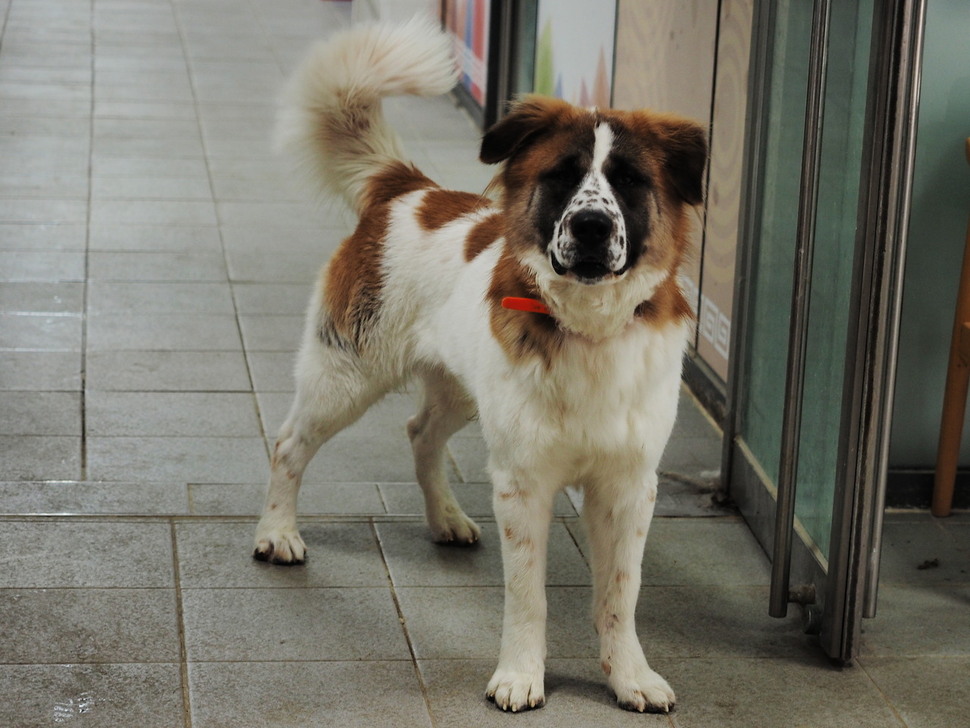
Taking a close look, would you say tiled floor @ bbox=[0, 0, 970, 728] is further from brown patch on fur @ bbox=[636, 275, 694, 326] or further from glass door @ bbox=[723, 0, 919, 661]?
brown patch on fur @ bbox=[636, 275, 694, 326]

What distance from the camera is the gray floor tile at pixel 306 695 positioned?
10.2 feet

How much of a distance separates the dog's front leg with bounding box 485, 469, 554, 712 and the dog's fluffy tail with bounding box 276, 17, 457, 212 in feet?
4.07

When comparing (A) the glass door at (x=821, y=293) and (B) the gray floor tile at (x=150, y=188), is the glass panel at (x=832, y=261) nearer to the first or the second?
(A) the glass door at (x=821, y=293)

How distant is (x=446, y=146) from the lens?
9.34 metres

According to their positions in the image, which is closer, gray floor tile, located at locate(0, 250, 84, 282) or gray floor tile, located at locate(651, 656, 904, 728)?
gray floor tile, located at locate(651, 656, 904, 728)

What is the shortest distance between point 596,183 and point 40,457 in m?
2.50

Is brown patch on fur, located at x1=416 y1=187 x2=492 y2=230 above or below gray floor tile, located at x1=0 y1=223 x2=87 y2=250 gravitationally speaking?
above

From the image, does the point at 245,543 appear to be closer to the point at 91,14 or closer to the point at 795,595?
the point at 795,595

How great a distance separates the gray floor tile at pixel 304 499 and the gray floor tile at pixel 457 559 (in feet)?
0.59

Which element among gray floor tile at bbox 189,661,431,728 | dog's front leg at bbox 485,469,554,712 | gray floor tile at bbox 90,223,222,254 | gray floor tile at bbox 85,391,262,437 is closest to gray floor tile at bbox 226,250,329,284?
gray floor tile at bbox 90,223,222,254

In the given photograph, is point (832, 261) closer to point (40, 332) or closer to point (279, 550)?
point (279, 550)

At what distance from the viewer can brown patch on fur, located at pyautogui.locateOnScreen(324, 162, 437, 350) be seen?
380 centimetres

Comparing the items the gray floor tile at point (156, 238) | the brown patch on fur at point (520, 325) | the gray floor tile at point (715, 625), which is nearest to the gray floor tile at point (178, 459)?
the gray floor tile at point (715, 625)

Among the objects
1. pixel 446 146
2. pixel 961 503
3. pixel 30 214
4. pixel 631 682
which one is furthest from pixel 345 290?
pixel 446 146
